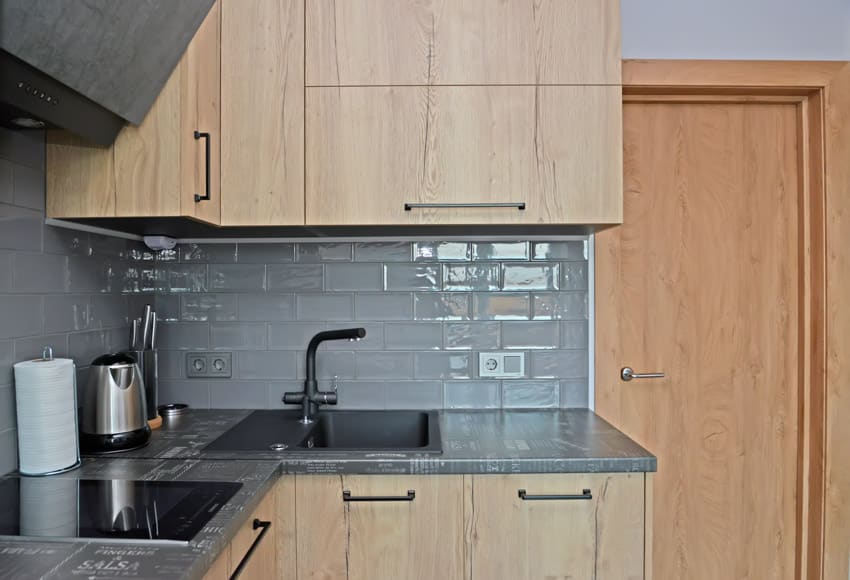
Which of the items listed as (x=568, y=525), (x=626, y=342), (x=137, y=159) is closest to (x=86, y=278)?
(x=137, y=159)

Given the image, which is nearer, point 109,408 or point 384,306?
point 109,408

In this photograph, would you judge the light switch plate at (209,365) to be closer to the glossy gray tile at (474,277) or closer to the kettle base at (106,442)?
the kettle base at (106,442)

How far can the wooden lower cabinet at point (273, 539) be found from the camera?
113cm

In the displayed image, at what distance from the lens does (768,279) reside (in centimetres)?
196

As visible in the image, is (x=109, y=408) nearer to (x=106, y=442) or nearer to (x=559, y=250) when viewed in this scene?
(x=106, y=442)

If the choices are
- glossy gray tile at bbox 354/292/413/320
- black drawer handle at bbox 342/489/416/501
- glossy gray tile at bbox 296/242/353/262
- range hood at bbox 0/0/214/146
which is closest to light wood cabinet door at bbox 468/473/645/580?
black drawer handle at bbox 342/489/416/501

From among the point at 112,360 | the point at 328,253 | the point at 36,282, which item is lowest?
the point at 112,360

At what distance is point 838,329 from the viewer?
1879 millimetres

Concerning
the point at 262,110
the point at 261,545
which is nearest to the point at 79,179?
the point at 262,110

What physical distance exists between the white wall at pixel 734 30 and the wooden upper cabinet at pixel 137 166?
1542 mm

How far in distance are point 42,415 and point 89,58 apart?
847mm

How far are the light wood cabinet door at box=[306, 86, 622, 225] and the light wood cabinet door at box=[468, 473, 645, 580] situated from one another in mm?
750

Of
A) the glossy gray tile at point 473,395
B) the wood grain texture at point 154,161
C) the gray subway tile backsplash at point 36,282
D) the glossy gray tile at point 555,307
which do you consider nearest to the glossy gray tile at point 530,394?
the glossy gray tile at point 473,395

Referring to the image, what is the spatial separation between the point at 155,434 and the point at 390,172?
1.10 metres
